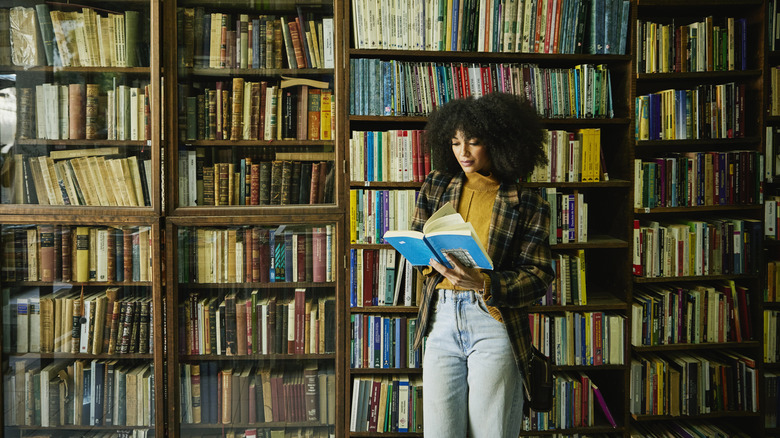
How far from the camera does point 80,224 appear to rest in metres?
2.25

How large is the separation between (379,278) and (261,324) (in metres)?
0.57

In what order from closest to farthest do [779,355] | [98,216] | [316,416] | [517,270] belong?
[517,270] → [98,216] → [316,416] → [779,355]

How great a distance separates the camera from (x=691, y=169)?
93.7 inches

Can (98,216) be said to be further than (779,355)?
No

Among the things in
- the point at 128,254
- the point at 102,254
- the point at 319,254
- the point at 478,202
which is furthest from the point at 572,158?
the point at 102,254

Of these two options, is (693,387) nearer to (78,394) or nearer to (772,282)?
(772,282)

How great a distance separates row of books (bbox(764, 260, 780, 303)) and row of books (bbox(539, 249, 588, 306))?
0.94 metres

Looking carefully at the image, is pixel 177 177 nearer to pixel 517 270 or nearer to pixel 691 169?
pixel 517 270

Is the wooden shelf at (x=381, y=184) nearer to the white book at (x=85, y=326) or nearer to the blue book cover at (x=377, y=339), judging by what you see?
the blue book cover at (x=377, y=339)

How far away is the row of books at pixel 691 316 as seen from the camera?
2.40 metres

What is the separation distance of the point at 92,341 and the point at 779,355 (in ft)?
10.5

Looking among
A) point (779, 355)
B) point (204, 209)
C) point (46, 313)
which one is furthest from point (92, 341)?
point (779, 355)

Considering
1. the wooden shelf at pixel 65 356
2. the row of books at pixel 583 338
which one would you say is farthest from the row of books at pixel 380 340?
the wooden shelf at pixel 65 356

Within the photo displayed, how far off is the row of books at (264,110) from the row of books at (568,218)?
1.04 meters
